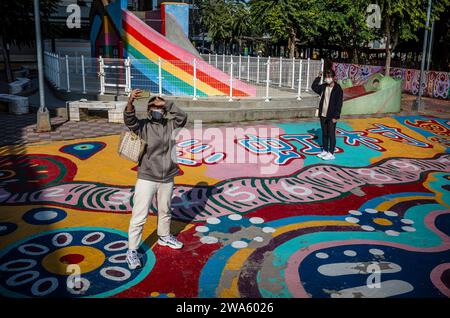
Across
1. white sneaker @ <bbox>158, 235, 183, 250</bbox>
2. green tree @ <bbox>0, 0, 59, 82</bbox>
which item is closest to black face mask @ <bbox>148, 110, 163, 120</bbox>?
white sneaker @ <bbox>158, 235, 183, 250</bbox>

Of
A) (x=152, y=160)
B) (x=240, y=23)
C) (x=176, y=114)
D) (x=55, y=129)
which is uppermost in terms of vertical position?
(x=240, y=23)

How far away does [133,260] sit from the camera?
4777 mm

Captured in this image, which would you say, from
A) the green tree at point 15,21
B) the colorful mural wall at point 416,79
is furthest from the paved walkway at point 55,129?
the colorful mural wall at point 416,79

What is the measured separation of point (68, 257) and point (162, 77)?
10369 millimetres

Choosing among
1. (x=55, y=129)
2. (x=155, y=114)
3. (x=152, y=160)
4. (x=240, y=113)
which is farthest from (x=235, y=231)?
(x=240, y=113)

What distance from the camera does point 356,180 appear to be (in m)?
8.41

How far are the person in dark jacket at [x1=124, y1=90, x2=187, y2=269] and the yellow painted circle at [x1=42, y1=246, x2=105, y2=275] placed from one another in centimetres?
49

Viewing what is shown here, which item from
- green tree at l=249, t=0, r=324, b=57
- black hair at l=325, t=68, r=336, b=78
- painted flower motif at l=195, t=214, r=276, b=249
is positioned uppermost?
green tree at l=249, t=0, r=324, b=57

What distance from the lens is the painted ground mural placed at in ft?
15.0

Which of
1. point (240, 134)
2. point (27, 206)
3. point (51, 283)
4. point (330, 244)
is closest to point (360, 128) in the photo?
point (240, 134)

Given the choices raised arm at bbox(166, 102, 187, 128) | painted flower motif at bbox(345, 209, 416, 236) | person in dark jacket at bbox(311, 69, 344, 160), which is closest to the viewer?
raised arm at bbox(166, 102, 187, 128)

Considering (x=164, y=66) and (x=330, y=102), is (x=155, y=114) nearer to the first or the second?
(x=330, y=102)

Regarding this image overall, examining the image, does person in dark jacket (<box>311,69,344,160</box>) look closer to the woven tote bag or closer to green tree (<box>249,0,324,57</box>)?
the woven tote bag
